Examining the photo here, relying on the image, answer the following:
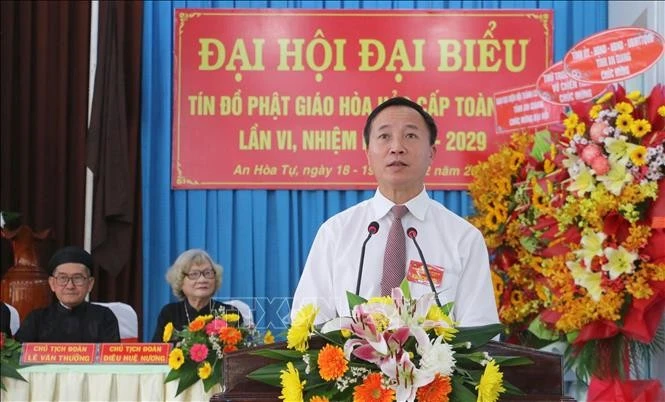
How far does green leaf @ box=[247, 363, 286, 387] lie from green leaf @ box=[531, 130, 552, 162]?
9.32 ft

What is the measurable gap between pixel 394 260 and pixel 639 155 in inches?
64.8

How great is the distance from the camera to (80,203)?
226 inches

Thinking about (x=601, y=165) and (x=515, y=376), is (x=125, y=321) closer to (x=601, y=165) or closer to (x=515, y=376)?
(x=601, y=165)

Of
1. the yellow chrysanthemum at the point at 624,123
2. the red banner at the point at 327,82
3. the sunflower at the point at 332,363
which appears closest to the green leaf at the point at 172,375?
the yellow chrysanthemum at the point at 624,123

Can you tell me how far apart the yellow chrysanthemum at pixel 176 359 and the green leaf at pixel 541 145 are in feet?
5.71

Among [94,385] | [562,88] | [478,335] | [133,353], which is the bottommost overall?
[94,385]

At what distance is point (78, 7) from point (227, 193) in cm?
137

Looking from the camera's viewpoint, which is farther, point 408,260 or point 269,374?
point 408,260

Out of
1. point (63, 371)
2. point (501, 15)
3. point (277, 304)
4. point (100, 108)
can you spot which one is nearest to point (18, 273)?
point (100, 108)

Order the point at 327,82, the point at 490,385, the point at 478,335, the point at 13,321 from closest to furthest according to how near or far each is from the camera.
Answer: the point at 490,385 → the point at 478,335 → the point at 13,321 → the point at 327,82

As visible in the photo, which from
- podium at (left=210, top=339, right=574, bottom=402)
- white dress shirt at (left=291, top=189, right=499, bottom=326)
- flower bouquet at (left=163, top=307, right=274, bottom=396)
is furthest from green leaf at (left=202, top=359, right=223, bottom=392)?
podium at (left=210, top=339, right=574, bottom=402)

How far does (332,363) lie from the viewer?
1582 mm

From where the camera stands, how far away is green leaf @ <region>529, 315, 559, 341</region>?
157 inches

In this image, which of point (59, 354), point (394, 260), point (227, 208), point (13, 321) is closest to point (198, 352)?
point (59, 354)
